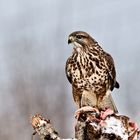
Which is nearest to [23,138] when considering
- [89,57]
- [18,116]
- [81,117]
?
[18,116]

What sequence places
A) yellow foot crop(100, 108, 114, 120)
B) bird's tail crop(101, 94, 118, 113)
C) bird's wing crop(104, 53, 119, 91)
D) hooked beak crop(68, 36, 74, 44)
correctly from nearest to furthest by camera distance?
yellow foot crop(100, 108, 114, 120), hooked beak crop(68, 36, 74, 44), bird's tail crop(101, 94, 118, 113), bird's wing crop(104, 53, 119, 91)

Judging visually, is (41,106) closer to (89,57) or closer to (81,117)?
(89,57)

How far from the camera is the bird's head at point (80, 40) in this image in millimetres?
6559

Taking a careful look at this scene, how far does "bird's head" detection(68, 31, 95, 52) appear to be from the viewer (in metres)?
6.56

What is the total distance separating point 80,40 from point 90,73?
1.02 ft

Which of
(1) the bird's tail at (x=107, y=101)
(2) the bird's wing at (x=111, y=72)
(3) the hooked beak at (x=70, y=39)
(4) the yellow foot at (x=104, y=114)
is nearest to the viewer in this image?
(4) the yellow foot at (x=104, y=114)

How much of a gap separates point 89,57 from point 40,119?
2.68 meters

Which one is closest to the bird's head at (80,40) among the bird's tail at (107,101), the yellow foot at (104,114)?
the bird's tail at (107,101)

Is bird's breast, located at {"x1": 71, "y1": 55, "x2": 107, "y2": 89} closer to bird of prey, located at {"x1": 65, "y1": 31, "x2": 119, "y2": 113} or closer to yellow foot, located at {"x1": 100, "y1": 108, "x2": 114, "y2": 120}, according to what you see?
bird of prey, located at {"x1": 65, "y1": 31, "x2": 119, "y2": 113}

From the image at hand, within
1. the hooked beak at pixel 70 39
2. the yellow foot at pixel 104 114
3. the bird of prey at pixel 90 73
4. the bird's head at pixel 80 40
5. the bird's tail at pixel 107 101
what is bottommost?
the yellow foot at pixel 104 114

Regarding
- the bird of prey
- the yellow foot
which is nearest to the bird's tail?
the bird of prey

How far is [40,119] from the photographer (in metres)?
4.34

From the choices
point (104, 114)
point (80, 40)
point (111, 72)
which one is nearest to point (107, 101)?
point (111, 72)

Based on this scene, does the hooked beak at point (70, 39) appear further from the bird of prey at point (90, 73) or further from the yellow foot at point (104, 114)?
the yellow foot at point (104, 114)
